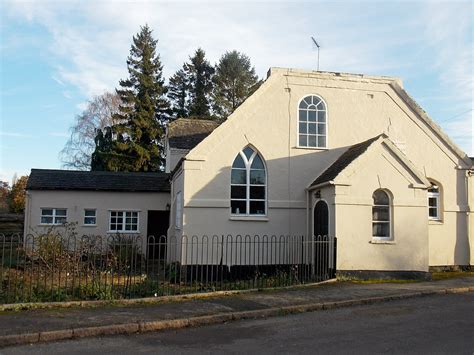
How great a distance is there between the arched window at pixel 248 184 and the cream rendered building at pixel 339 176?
0.04 metres

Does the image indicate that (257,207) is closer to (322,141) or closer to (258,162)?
(258,162)

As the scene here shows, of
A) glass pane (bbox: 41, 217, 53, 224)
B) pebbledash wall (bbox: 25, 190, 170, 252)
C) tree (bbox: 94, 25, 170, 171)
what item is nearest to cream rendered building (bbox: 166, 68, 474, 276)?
pebbledash wall (bbox: 25, 190, 170, 252)

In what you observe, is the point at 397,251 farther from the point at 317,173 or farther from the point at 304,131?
the point at 304,131

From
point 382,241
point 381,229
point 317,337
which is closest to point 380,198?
point 381,229

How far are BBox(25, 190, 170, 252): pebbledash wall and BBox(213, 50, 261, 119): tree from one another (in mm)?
31362

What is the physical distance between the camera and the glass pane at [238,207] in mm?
17500

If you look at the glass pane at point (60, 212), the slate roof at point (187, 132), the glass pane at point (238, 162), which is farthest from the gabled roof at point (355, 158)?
the glass pane at point (60, 212)

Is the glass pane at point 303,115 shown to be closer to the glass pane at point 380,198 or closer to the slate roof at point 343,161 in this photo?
the slate roof at point 343,161

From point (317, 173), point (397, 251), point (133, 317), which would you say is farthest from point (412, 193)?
point (133, 317)

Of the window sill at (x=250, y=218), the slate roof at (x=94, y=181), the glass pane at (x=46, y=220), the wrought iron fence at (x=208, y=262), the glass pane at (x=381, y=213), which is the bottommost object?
the wrought iron fence at (x=208, y=262)

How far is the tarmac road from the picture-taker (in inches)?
295

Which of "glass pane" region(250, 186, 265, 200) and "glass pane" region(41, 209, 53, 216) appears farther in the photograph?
"glass pane" region(41, 209, 53, 216)

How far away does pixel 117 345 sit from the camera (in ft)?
26.1

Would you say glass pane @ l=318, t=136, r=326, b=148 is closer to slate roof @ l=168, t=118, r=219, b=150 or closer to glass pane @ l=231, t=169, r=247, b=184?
glass pane @ l=231, t=169, r=247, b=184
